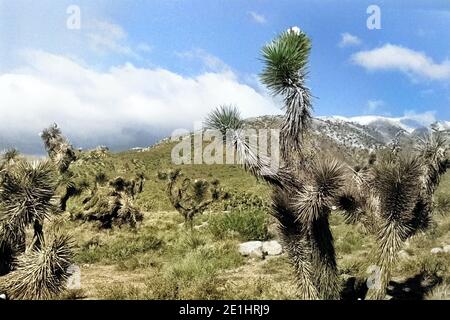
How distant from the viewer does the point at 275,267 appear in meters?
12.2

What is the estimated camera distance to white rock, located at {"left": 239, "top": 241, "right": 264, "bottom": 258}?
45.2 ft

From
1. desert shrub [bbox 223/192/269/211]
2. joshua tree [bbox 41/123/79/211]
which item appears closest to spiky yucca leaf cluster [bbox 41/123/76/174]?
joshua tree [bbox 41/123/79/211]

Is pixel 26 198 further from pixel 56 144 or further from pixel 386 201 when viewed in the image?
pixel 56 144

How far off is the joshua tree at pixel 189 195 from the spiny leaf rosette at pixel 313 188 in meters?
12.7

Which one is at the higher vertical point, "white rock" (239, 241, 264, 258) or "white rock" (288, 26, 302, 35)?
"white rock" (288, 26, 302, 35)

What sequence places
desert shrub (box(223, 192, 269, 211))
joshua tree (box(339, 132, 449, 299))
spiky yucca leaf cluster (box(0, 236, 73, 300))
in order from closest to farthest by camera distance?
joshua tree (box(339, 132, 449, 299)) → spiky yucca leaf cluster (box(0, 236, 73, 300)) → desert shrub (box(223, 192, 269, 211))

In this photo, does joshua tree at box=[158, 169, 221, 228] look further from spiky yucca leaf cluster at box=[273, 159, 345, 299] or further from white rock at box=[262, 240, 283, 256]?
spiky yucca leaf cluster at box=[273, 159, 345, 299]

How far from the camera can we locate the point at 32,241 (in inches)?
416

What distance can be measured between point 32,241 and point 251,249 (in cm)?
617

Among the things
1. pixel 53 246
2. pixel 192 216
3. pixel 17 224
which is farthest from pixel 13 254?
pixel 192 216

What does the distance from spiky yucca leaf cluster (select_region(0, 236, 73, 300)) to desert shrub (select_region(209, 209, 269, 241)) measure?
A: 704 centimetres

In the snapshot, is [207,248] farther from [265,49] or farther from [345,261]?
[265,49]

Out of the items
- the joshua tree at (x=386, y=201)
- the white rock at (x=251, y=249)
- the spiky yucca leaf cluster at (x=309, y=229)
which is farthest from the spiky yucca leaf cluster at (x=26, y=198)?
the joshua tree at (x=386, y=201)
